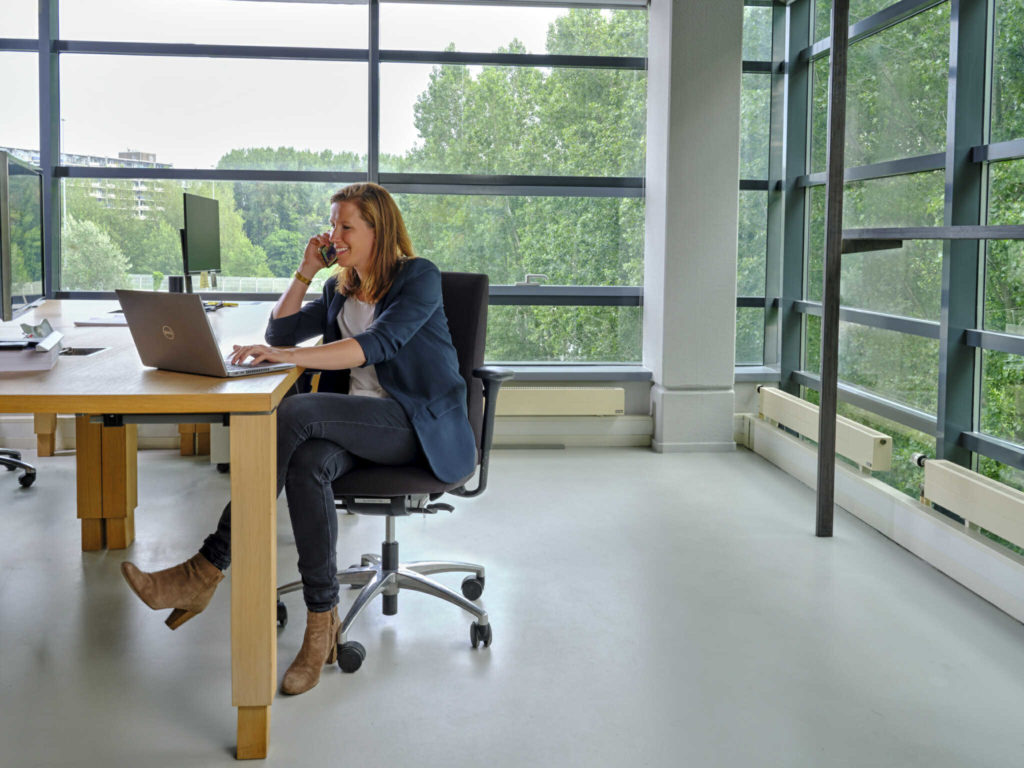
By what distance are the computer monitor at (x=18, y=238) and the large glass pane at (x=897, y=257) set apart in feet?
10.8

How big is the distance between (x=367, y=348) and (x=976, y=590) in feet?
7.12

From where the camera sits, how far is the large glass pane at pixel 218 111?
574 cm

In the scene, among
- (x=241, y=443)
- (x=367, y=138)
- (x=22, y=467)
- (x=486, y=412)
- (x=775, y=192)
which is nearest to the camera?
(x=241, y=443)

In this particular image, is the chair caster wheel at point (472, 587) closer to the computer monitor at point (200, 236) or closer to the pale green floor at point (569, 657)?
the pale green floor at point (569, 657)

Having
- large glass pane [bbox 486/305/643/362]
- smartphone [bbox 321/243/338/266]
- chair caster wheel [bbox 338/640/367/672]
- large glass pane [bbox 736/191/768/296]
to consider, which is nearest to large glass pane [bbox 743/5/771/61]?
large glass pane [bbox 736/191/768/296]

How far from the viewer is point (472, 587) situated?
327cm

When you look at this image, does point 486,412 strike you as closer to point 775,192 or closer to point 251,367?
point 251,367

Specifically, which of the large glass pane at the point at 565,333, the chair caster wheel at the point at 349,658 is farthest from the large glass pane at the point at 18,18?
the chair caster wheel at the point at 349,658

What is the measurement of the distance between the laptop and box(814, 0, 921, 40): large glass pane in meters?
3.46

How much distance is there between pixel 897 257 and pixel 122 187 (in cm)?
402

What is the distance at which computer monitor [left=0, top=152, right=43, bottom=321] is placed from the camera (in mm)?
2701

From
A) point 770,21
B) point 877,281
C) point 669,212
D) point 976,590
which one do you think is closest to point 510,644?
point 976,590

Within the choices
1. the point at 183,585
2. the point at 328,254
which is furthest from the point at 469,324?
the point at 183,585

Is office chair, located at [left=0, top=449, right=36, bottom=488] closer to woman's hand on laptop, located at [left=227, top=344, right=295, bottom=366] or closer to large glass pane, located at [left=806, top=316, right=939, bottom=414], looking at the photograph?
woman's hand on laptop, located at [left=227, top=344, right=295, bottom=366]
